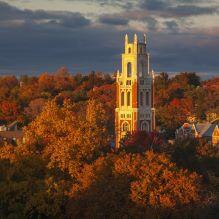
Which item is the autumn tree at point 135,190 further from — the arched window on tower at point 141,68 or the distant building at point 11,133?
the arched window on tower at point 141,68

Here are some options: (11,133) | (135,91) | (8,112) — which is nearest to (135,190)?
(11,133)

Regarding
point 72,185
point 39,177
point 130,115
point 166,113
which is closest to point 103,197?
point 72,185

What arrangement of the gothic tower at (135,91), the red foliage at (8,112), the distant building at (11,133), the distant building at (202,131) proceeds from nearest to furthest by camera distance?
the distant building at (11,133), the distant building at (202,131), the gothic tower at (135,91), the red foliage at (8,112)

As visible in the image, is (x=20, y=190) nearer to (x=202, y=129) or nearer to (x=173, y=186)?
(x=173, y=186)

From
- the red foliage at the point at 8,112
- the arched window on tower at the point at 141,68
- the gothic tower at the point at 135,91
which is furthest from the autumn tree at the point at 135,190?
the red foliage at the point at 8,112

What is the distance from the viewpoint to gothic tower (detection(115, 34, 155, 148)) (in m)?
91.0

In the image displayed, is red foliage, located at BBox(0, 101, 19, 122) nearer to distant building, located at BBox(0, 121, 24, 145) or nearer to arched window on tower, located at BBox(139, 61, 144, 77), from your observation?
distant building, located at BBox(0, 121, 24, 145)

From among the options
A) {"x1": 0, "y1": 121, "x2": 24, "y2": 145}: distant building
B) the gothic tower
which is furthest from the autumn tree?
the gothic tower

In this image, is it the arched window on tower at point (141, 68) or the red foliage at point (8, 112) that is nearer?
the arched window on tower at point (141, 68)

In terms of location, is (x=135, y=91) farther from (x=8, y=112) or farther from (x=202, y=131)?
(x=8, y=112)

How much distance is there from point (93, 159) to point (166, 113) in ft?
211

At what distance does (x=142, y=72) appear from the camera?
9406 cm

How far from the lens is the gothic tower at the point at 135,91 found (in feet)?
299

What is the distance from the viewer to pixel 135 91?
92000 mm
